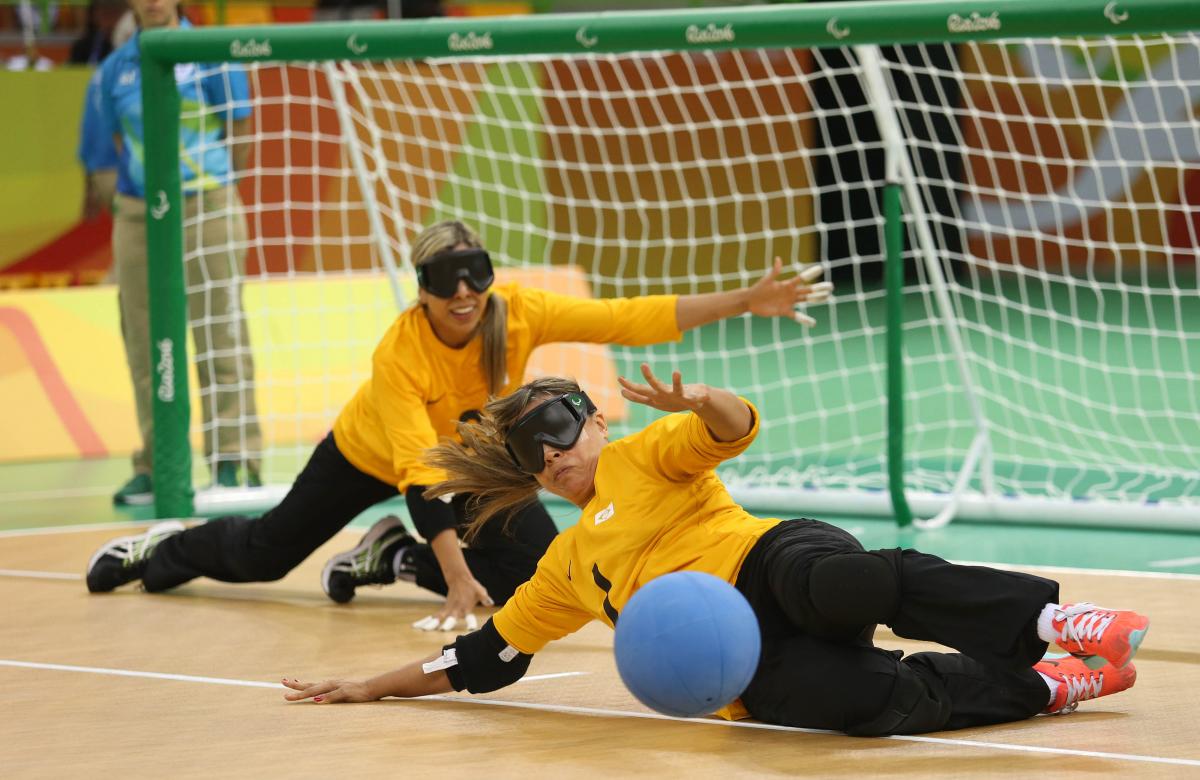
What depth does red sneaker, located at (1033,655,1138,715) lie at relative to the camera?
3969mm

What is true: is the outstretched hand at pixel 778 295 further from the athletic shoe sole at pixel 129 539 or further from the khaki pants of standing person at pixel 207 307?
the khaki pants of standing person at pixel 207 307

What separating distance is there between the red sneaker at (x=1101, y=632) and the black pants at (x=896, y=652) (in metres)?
0.07

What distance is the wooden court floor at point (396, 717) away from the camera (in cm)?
366

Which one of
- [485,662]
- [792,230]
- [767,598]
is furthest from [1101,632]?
[792,230]

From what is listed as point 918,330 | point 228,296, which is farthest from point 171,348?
point 918,330

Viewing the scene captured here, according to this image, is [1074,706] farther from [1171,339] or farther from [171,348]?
[1171,339]

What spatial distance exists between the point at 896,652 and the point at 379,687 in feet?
4.41

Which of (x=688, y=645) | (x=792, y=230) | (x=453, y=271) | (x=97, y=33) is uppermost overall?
(x=97, y=33)

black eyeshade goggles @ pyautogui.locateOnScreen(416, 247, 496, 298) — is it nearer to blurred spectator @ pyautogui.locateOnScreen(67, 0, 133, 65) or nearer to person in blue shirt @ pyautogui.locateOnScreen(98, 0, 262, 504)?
person in blue shirt @ pyautogui.locateOnScreen(98, 0, 262, 504)

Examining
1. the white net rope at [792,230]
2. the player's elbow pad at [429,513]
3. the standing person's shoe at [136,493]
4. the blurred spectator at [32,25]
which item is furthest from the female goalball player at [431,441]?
the blurred spectator at [32,25]

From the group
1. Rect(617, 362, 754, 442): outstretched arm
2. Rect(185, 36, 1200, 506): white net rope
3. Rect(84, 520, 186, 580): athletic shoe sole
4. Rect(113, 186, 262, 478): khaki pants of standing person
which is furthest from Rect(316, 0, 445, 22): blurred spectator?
Rect(617, 362, 754, 442): outstretched arm

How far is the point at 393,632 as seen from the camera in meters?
5.23

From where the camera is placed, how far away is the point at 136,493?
7.75 m

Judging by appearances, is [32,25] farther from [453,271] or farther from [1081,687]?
[1081,687]
